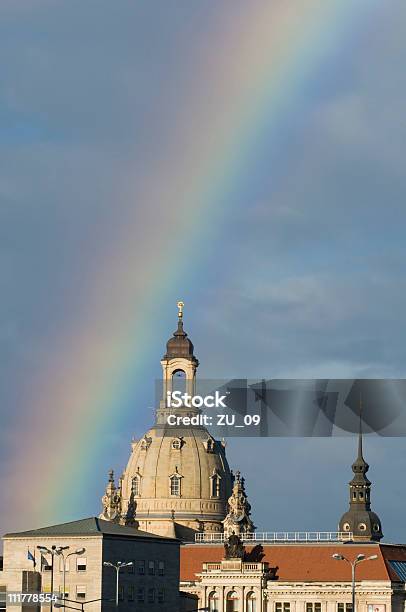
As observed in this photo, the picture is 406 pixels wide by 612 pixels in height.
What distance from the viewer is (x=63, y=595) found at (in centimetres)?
18762

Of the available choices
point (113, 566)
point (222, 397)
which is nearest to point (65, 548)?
point (113, 566)

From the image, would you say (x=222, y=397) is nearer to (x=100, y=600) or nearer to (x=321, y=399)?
(x=321, y=399)

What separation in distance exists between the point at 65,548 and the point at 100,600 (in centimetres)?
811

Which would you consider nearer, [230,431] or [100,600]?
[230,431]

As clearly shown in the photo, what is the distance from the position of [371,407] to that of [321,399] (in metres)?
5.96

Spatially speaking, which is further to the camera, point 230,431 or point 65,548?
point 65,548

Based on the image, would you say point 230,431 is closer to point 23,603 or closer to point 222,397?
point 222,397

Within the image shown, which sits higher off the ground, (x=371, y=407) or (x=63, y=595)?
(x=371, y=407)

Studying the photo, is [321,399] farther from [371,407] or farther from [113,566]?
[113,566]

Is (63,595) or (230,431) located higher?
(230,431)

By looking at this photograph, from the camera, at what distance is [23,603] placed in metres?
198

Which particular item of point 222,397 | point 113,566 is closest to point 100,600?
point 113,566

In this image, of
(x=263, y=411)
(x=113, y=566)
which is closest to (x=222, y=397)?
(x=263, y=411)

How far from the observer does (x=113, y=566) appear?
19538cm
